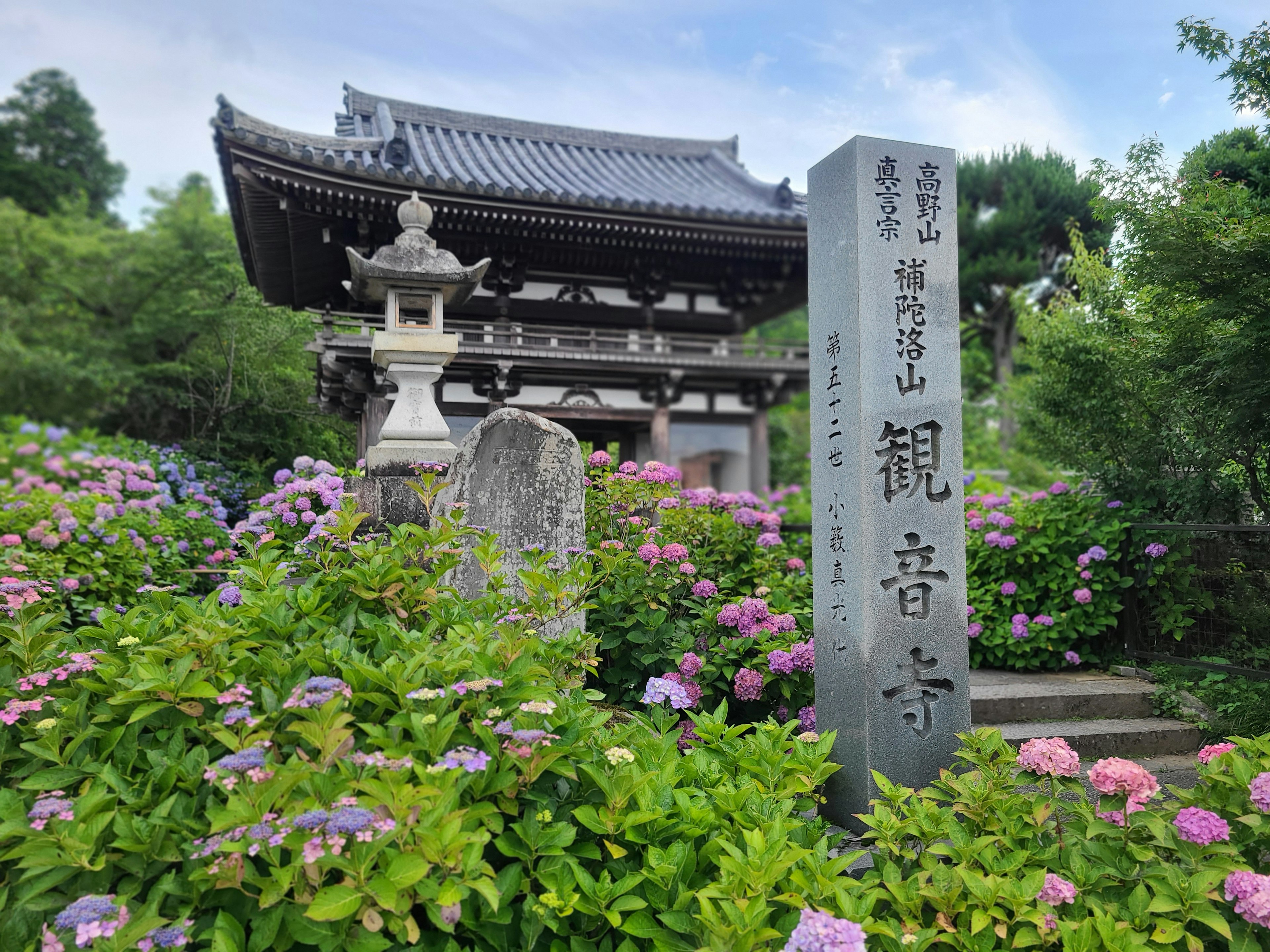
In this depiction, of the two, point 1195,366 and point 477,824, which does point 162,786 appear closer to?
point 477,824

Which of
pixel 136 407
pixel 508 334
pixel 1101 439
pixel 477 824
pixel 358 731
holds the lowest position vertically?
pixel 477 824

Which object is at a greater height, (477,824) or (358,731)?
(358,731)

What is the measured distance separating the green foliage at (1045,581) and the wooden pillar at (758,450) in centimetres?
506

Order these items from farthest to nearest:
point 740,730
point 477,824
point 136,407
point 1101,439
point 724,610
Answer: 1. point 136,407
2. point 1101,439
3. point 724,610
4. point 740,730
5. point 477,824

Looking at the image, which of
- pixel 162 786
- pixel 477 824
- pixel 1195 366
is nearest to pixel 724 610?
pixel 477 824

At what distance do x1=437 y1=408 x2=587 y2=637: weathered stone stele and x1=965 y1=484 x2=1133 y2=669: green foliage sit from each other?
311 centimetres

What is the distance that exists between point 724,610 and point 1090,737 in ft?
6.98

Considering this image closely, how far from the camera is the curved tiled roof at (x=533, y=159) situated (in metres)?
8.41

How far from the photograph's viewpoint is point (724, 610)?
3.67 m

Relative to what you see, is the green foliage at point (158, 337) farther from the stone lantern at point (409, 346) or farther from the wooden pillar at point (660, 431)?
the wooden pillar at point (660, 431)

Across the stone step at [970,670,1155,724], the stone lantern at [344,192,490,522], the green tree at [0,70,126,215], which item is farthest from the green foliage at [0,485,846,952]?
the green tree at [0,70,126,215]

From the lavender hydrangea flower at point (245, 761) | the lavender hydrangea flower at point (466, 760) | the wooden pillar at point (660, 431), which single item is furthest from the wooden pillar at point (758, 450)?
the lavender hydrangea flower at point (245, 761)

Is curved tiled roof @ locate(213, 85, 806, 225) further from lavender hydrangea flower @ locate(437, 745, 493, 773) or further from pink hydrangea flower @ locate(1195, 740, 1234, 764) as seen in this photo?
pink hydrangea flower @ locate(1195, 740, 1234, 764)

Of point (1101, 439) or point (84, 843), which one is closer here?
point (84, 843)
